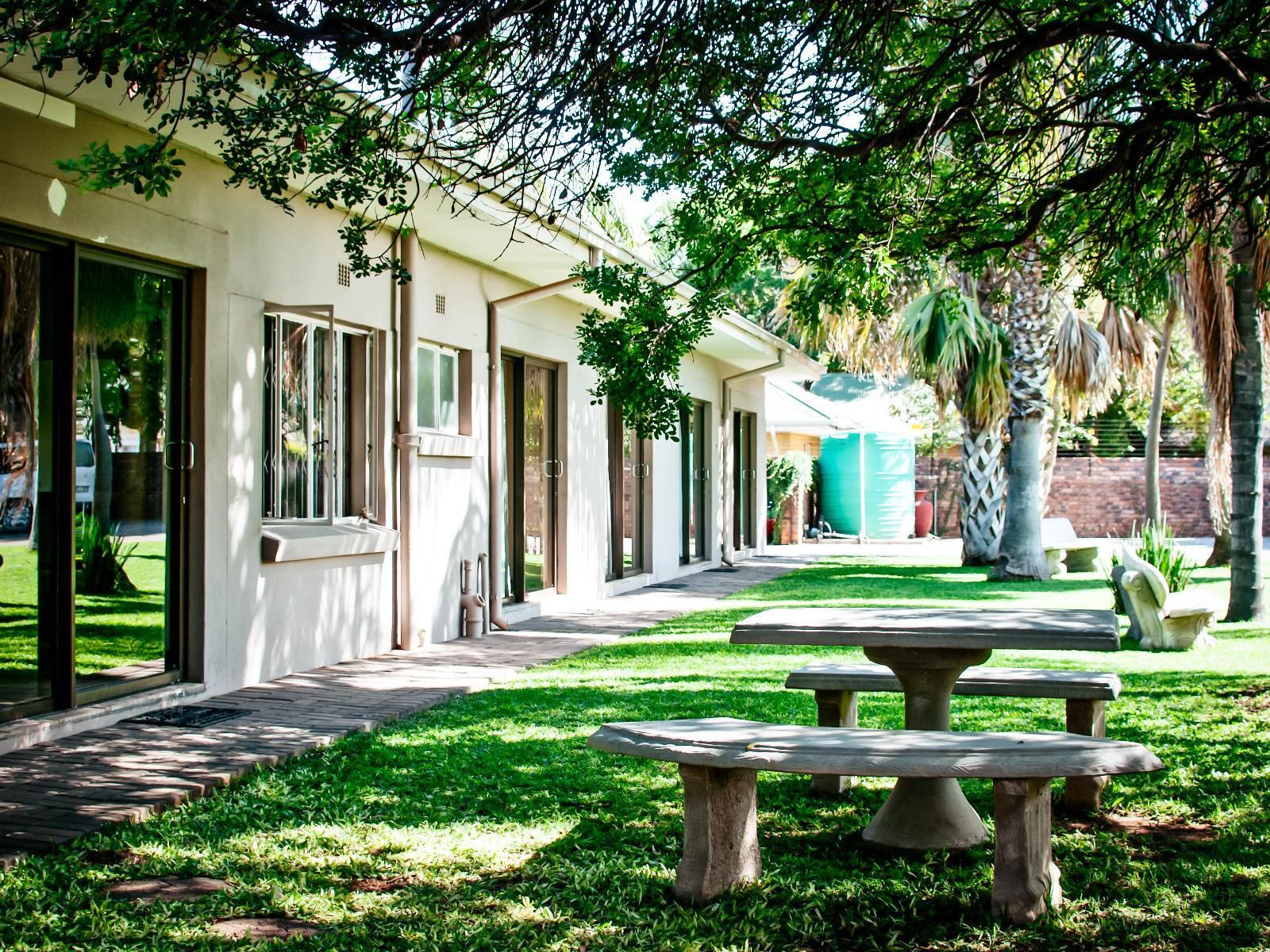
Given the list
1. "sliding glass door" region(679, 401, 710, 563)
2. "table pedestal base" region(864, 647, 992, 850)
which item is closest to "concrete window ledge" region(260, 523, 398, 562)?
"table pedestal base" region(864, 647, 992, 850)

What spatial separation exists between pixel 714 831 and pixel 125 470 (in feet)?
13.7

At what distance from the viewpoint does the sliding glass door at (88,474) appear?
228 inches

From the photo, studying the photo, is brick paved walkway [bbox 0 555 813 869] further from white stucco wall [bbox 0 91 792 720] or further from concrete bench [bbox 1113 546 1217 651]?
concrete bench [bbox 1113 546 1217 651]

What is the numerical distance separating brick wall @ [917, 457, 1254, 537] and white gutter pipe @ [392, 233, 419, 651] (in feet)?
69.6

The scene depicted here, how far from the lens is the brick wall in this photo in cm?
2820

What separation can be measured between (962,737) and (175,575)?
4.77 metres

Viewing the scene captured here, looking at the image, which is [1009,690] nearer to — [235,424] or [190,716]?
[190,716]

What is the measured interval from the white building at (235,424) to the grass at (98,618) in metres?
0.01

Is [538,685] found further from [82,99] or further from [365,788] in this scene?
[82,99]

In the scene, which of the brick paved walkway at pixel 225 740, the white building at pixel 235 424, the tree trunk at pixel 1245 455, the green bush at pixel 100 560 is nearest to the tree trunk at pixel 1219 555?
the tree trunk at pixel 1245 455

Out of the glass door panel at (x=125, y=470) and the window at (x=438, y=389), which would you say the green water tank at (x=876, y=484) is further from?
the glass door panel at (x=125, y=470)

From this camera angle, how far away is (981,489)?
59.2ft

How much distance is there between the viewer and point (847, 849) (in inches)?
170

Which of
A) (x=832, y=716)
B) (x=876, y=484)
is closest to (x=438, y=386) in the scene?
(x=832, y=716)
